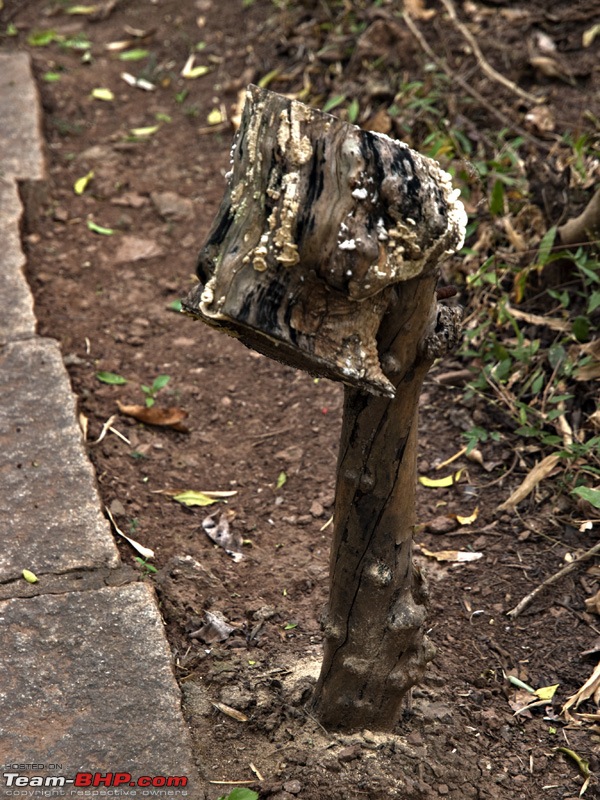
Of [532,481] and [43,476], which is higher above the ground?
[532,481]

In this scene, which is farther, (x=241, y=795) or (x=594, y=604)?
(x=594, y=604)

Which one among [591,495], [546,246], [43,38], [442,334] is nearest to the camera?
[442,334]

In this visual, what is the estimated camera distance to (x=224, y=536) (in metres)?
3.12

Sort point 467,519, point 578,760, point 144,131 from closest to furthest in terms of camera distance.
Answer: point 578,760, point 467,519, point 144,131

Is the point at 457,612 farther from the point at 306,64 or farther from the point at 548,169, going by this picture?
the point at 306,64

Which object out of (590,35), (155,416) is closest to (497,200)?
(590,35)

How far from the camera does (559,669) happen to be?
2.66 m

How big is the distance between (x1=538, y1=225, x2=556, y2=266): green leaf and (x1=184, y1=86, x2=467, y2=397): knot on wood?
5.98 ft

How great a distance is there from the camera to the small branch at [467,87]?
4.31m

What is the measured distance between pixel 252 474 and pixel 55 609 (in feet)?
3.21

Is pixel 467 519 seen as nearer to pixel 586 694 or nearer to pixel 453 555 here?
pixel 453 555

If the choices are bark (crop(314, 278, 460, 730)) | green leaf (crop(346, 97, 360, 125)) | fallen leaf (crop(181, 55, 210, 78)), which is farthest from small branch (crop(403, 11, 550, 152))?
bark (crop(314, 278, 460, 730))

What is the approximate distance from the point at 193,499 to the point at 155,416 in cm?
46

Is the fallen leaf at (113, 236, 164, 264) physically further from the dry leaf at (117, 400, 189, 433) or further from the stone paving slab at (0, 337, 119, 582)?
the dry leaf at (117, 400, 189, 433)
